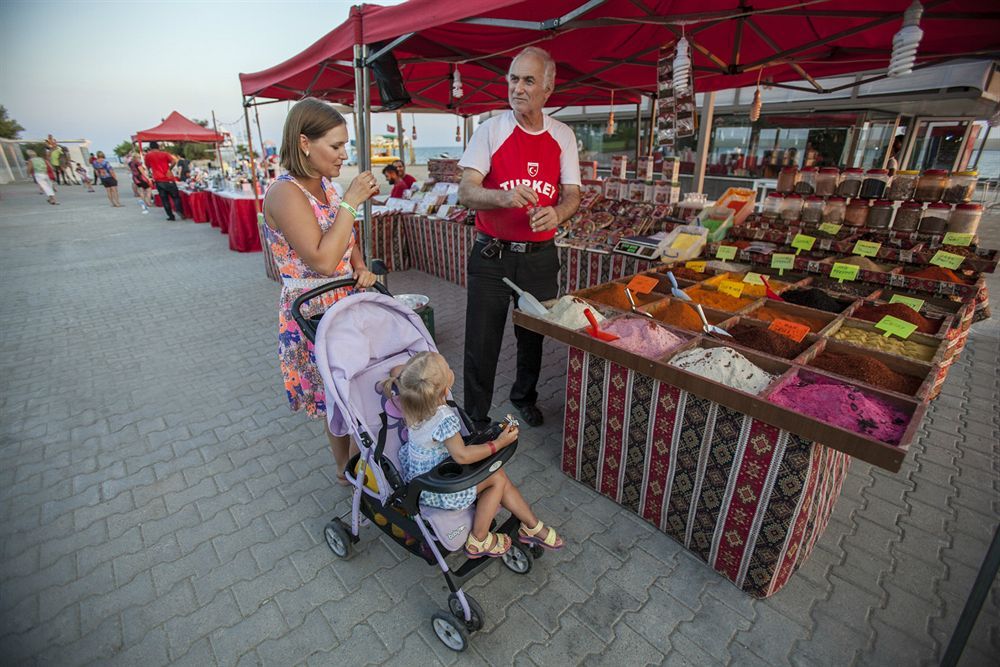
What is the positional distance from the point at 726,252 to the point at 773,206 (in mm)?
697

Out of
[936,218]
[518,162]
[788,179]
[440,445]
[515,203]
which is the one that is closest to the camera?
[440,445]

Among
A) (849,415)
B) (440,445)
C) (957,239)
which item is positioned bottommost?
(440,445)

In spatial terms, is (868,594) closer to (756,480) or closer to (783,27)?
(756,480)

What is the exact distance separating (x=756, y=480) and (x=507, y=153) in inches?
79.1

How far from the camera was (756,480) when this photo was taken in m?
1.89

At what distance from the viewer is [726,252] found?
344 cm

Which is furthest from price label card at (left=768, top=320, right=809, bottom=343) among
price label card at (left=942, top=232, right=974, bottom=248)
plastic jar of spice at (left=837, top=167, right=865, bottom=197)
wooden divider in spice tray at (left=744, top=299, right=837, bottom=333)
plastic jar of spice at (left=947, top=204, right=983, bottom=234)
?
plastic jar of spice at (left=837, top=167, right=865, bottom=197)

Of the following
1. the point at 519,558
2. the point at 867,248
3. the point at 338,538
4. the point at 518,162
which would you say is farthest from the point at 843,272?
the point at 338,538

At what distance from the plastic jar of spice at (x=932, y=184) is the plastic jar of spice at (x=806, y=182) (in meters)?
0.64

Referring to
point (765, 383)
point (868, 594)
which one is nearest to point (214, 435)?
point (765, 383)

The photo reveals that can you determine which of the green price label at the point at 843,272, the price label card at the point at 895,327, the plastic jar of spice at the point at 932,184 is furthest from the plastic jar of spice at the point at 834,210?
the price label card at the point at 895,327

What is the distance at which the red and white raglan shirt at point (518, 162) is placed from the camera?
2574 mm

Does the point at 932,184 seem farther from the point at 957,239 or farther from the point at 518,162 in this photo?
the point at 518,162

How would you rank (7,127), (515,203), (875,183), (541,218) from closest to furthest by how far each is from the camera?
1. (515,203)
2. (541,218)
3. (875,183)
4. (7,127)
